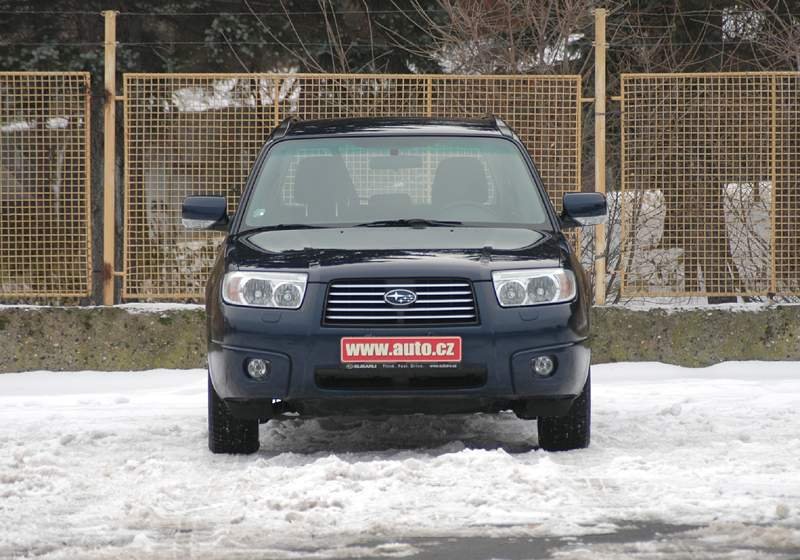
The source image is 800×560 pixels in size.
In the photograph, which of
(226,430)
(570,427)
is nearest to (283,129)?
(226,430)

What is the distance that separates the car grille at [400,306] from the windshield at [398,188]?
85 cm

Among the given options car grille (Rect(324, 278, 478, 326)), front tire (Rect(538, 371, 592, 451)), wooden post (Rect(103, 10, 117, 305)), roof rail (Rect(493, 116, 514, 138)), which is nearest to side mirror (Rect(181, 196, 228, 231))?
car grille (Rect(324, 278, 478, 326))

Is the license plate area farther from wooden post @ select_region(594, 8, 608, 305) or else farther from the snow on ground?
wooden post @ select_region(594, 8, 608, 305)

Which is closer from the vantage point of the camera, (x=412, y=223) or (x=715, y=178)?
(x=412, y=223)

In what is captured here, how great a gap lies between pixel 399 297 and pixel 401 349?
0.86ft

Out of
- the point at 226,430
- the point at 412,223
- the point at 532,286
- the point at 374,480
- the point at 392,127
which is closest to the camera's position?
the point at 374,480

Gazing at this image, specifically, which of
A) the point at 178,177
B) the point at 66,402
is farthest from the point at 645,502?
the point at 178,177

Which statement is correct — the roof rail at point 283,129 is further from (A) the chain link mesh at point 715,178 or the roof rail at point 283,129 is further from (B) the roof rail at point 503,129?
(A) the chain link mesh at point 715,178

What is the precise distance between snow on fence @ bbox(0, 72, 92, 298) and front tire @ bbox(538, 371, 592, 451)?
538 centimetres

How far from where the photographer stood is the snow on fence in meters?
12.6

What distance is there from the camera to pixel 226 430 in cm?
837

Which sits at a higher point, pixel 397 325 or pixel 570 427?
pixel 397 325

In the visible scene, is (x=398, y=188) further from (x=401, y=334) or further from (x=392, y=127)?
(x=401, y=334)

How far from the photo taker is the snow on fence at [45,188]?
12625mm
